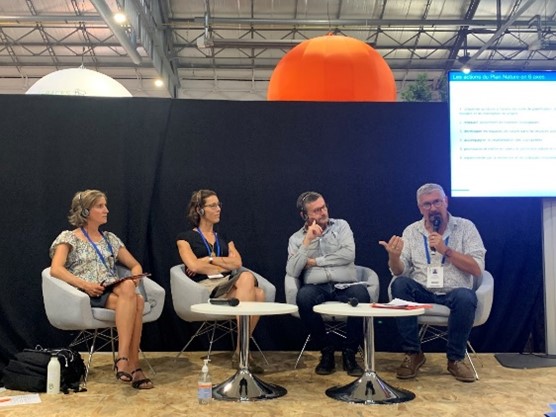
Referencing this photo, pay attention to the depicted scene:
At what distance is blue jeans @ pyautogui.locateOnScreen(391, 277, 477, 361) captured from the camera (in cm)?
358

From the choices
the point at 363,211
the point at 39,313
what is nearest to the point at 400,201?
the point at 363,211

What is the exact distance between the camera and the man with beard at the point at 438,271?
360 cm

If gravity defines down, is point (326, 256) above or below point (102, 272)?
above

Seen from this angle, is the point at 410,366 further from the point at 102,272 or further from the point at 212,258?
the point at 102,272

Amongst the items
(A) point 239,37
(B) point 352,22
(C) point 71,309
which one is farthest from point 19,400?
(A) point 239,37

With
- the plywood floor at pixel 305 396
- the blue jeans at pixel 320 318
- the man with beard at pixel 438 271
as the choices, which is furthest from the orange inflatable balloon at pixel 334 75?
the plywood floor at pixel 305 396

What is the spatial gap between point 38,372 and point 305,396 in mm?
1500

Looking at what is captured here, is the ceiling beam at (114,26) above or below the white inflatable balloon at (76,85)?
above

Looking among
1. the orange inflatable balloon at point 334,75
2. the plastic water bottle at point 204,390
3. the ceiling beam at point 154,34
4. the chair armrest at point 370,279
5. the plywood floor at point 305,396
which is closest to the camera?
the plywood floor at point 305,396

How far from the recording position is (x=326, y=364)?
12.3 feet

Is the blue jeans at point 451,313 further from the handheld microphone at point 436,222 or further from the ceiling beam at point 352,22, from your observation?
the ceiling beam at point 352,22

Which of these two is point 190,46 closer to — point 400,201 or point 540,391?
point 400,201

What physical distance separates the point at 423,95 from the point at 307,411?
442 centimetres

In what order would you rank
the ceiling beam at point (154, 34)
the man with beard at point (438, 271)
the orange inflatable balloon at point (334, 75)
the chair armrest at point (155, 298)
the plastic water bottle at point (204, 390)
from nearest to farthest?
the plastic water bottle at point (204, 390) < the man with beard at point (438, 271) < the chair armrest at point (155, 298) < the orange inflatable balloon at point (334, 75) < the ceiling beam at point (154, 34)
